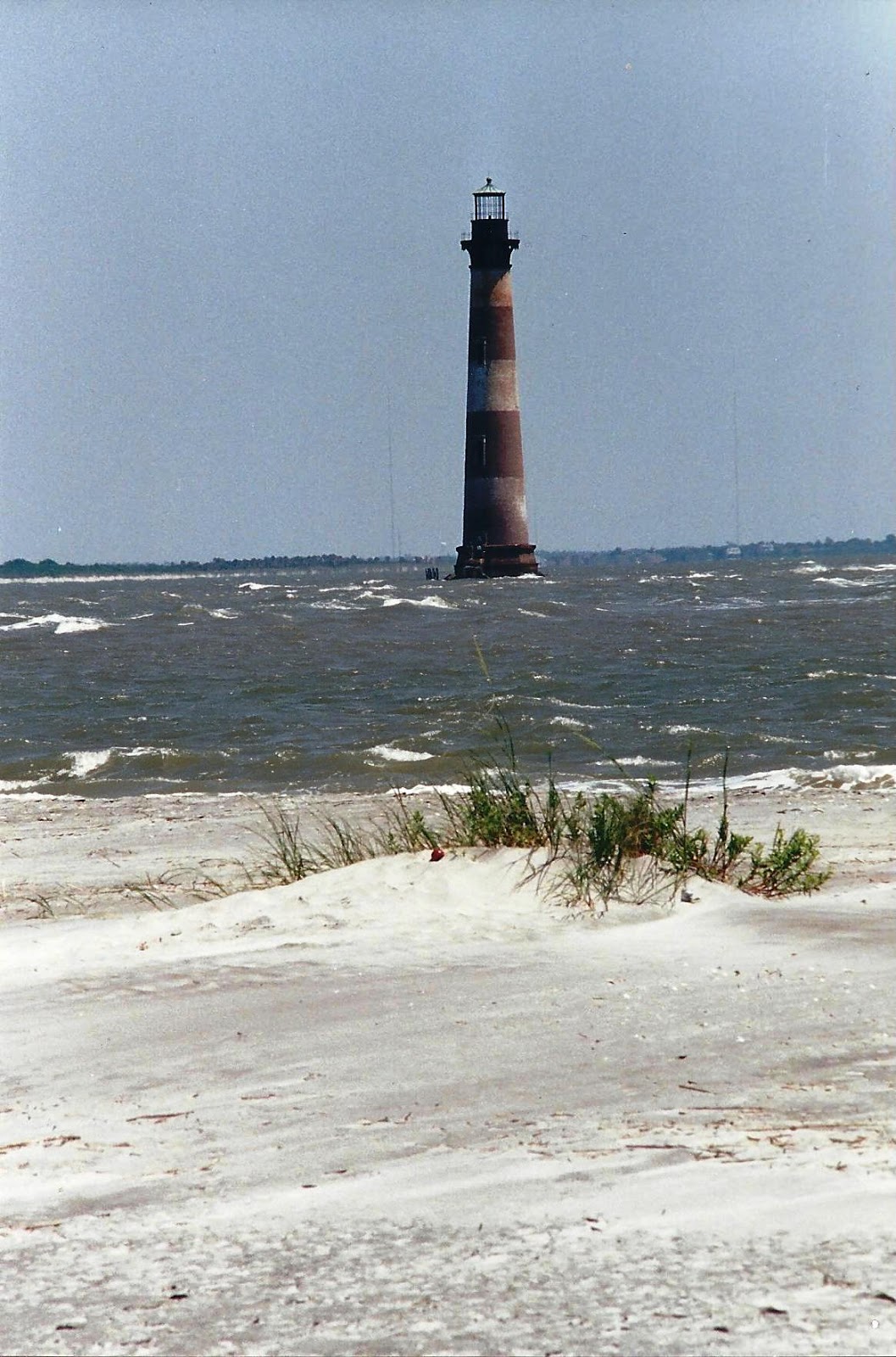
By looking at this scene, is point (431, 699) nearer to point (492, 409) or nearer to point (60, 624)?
point (60, 624)

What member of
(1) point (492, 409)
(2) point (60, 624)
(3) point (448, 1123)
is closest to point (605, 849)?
(3) point (448, 1123)

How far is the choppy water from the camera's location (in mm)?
12930

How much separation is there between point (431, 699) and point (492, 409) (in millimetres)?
40262

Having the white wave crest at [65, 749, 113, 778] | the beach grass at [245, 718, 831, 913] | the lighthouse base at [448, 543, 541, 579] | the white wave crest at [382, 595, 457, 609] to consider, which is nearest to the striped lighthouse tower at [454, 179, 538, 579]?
the lighthouse base at [448, 543, 541, 579]

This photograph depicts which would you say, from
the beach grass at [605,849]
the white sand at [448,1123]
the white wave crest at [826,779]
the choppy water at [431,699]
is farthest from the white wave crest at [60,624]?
the white sand at [448,1123]

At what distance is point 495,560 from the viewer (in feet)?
199

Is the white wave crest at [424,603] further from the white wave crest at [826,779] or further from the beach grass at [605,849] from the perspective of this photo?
the beach grass at [605,849]

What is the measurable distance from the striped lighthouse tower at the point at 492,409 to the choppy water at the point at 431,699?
20.0 m

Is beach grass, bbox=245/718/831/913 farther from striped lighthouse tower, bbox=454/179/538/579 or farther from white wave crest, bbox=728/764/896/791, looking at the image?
striped lighthouse tower, bbox=454/179/538/579

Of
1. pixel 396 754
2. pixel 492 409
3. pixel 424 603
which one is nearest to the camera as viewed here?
pixel 396 754

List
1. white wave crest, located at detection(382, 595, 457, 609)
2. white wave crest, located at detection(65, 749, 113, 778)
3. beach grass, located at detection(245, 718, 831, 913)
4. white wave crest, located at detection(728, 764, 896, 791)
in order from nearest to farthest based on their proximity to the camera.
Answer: beach grass, located at detection(245, 718, 831, 913) → white wave crest, located at detection(728, 764, 896, 791) → white wave crest, located at detection(65, 749, 113, 778) → white wave crest, located at detection(382, 595, 457, 609)

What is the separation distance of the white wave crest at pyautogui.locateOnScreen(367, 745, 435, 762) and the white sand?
23.2ft

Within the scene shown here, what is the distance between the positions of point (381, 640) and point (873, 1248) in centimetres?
2782

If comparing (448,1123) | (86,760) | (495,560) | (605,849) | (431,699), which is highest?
(495,560)
